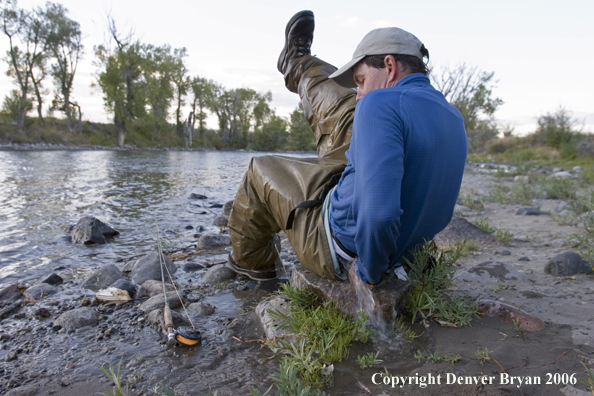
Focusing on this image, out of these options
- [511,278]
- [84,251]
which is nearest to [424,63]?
[511,278]

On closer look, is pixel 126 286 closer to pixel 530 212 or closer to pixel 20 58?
pixel 530 212

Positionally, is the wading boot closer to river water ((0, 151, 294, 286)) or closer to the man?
the man

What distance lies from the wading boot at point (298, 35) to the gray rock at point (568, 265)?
2.85m

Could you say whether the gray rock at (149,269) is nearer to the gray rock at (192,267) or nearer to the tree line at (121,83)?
the gray rock at (192,267)

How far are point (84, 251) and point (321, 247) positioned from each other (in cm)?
373

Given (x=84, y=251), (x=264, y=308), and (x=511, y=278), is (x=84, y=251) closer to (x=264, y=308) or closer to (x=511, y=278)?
(x=264, y=308)

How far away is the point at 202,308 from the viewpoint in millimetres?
2955

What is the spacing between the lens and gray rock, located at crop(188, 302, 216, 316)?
292cm

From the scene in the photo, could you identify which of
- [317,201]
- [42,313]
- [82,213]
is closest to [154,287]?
[42,313]

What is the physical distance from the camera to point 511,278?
3.10 metres

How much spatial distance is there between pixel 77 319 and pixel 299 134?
62.6 meters

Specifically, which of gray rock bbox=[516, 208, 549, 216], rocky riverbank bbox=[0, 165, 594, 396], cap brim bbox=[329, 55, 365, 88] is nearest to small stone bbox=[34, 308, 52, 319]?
rocky riverbank bbox=[0, 165, 594, 396]

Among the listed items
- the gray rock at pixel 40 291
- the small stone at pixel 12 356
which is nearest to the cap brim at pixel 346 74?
the small stone at pixel 12 356

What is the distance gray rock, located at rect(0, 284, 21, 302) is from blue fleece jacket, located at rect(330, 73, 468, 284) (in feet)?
9.97
